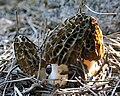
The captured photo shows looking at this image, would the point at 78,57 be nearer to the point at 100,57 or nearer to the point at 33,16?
the point at 100,57

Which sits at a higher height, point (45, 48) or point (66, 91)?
point (45, 48)

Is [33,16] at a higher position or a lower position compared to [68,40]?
higher

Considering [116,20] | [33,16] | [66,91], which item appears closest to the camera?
[66,91]

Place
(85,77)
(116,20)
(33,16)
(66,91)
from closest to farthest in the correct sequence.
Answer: (66,91) → (85,77) → (116,20) → (33,16)

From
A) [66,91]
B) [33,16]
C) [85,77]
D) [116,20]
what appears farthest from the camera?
[33,16]

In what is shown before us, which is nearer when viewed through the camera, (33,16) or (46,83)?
(46,83)

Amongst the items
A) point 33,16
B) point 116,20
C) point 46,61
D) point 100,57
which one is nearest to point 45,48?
point 46,61

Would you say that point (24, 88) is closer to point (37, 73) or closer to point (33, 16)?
point (37, 73)

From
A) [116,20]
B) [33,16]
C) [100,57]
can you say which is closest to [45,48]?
[100,57]

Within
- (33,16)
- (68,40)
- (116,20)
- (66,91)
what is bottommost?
(66,91)
